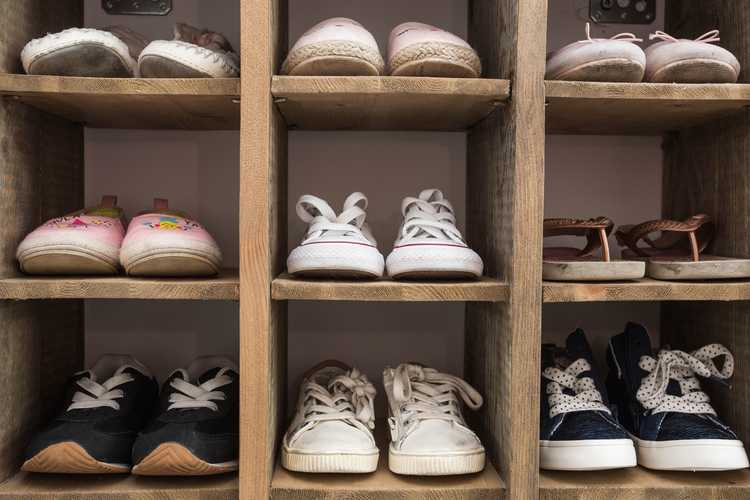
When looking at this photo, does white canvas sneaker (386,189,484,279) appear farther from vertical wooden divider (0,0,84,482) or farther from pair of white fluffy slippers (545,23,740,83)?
vertical wooden divider (0,0,84,482)

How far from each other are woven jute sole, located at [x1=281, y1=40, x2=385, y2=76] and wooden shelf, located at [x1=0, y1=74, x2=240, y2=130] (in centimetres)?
10

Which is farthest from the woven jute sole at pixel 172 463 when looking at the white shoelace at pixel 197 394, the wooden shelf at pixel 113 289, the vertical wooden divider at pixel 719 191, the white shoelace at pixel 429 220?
the vertical wooden divider at pixel 719 191

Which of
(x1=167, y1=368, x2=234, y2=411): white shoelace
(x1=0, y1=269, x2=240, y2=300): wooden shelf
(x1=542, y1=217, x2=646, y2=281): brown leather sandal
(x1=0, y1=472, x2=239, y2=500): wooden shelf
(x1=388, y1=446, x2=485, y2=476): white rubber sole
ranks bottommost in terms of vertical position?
(x1=0, y1=472, x2=239, y2=500): wooden shelf

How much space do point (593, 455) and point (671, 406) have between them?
0.62 ft

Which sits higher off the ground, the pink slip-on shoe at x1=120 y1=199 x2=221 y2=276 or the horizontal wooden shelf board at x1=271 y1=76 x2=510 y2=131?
the horizontal wooden shelf board at x1=271 y1=76 x2=510 y2=131

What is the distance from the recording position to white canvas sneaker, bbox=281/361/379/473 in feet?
3.19

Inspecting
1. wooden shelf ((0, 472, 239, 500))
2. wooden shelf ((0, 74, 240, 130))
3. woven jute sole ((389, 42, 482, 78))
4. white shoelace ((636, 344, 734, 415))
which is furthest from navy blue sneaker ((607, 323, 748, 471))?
wooden shelf ((0, 74, 240, 130))

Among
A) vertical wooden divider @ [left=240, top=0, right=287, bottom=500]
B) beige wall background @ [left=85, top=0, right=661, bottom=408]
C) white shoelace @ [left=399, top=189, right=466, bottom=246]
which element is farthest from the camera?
beige wall background @ [left=85, top=0, right=661, bottom=408]

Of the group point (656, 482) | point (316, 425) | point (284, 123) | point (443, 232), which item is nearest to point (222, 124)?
point (284, 123)

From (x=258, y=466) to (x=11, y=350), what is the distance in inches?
19.3

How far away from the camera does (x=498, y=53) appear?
1.08 m

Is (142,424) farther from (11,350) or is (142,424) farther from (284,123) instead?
(284,123)

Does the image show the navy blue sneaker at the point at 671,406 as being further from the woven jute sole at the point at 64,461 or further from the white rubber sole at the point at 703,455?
the woven jute sole at the point at 64,461

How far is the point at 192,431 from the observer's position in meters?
0.99
